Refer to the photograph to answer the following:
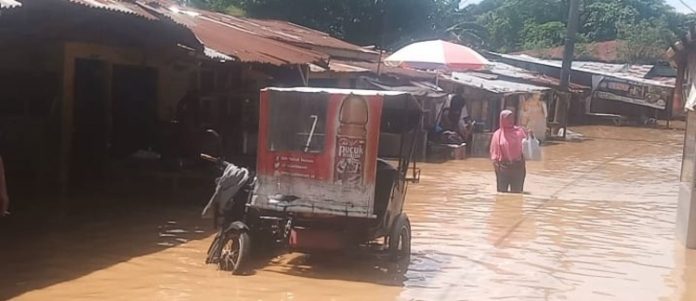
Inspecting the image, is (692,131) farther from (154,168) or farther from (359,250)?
(154,168)

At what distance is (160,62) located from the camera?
14.9 meters

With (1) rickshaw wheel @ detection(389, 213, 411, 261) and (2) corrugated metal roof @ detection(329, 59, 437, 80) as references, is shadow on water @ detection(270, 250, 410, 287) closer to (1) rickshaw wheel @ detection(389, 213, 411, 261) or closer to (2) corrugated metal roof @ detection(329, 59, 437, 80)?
(1) rickshaw wheel @ detection(389, 213, 411, 261)

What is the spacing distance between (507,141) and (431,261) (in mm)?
6331

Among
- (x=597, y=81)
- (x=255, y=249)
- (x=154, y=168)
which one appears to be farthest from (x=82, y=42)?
(x=597, y=81)

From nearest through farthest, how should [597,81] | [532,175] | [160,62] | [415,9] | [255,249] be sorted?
[255,249] < [160,62] < [532,175] < [415,9] < [597,81]

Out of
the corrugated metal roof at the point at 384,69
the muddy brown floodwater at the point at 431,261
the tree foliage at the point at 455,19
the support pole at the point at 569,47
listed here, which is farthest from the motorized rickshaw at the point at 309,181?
the support pole at the point at 569,47

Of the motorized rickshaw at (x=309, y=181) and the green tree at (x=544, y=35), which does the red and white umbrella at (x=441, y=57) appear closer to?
the motorized rickshaw at (x=309, y=181)

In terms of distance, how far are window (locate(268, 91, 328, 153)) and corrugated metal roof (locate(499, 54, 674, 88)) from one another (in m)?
34.4

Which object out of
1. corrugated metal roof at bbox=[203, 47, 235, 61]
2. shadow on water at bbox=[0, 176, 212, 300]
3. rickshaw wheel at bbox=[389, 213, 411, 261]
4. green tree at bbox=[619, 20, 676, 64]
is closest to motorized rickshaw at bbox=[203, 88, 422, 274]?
rickshaw wheel at bbox=[389, 213, 411, 261]

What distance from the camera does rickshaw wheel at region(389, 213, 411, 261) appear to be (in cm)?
871

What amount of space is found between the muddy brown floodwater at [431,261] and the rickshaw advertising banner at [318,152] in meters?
0.70

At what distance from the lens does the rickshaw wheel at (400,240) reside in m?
8.71

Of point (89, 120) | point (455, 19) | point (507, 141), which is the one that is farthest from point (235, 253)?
point (455, 19)

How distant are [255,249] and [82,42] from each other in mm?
5548
